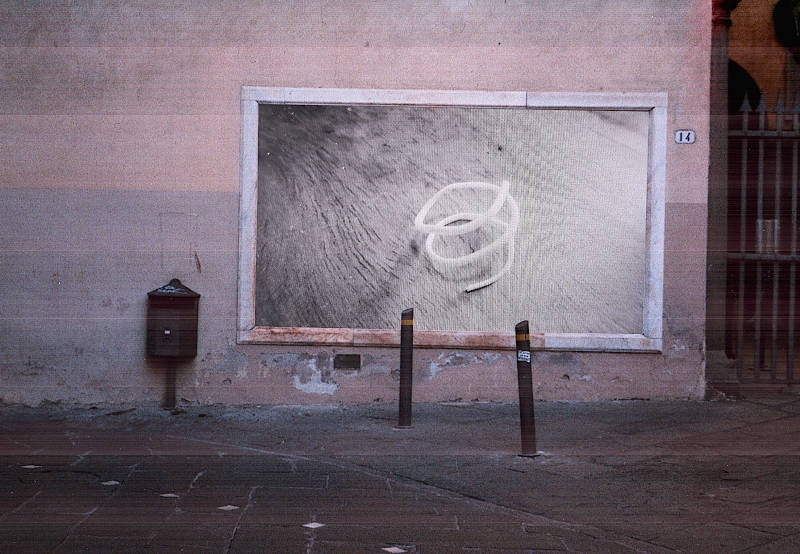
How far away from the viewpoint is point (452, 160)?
366 inches

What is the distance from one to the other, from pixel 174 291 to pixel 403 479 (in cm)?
361

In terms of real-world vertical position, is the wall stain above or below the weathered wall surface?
below

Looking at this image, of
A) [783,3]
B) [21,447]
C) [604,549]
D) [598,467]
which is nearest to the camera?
[604,549]

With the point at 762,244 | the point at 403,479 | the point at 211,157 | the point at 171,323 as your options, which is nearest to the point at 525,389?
the point at 403,479

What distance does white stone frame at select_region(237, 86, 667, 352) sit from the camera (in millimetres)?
9156

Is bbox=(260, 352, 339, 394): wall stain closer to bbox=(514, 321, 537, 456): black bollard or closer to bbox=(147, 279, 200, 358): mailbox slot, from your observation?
bbox=(147, 279, 200, 358): mailbox slot

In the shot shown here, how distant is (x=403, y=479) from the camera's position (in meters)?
Answer: 6.35

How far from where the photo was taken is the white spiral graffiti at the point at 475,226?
9.30 meters

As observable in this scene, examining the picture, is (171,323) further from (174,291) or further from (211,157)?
(211,157)

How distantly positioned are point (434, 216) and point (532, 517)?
4.38 m

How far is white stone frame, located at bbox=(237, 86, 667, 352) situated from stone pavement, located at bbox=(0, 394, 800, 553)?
0.62 m

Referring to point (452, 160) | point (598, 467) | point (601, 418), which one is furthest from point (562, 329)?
point (598, 467)

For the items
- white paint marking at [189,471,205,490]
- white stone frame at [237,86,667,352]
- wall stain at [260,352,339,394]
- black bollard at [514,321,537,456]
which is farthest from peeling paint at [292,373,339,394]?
white paint marking at [189,471,205,490]

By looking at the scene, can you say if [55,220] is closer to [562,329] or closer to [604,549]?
[562,329]
